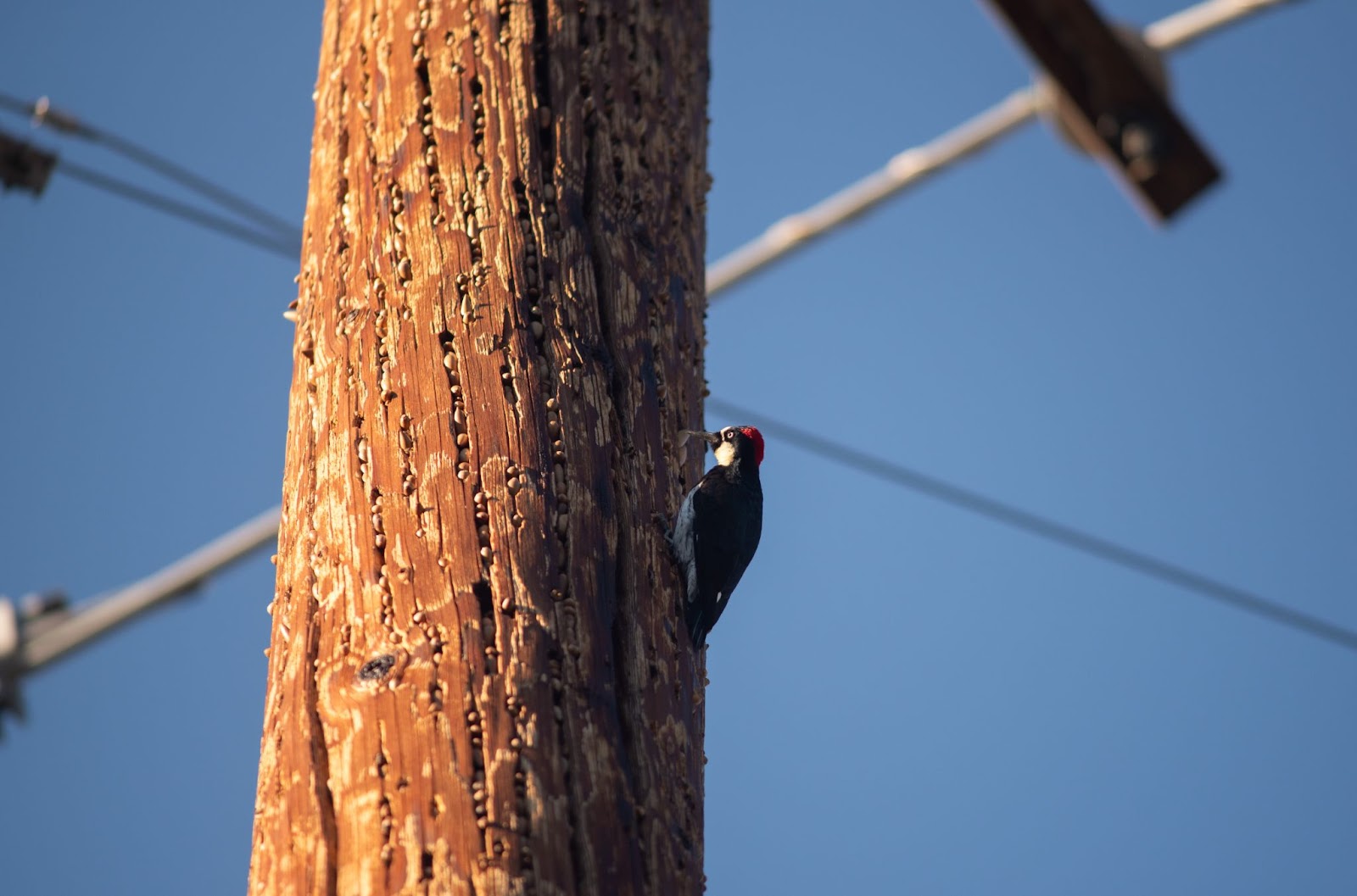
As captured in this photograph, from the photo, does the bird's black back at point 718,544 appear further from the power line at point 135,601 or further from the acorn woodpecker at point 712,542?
the power line at point 135,601

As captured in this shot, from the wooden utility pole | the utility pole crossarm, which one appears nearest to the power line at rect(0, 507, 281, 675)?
the wooden utility pole

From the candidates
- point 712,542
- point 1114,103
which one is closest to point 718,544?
point 712,542

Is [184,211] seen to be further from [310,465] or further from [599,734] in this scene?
[599,734]

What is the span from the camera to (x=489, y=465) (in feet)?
7.13

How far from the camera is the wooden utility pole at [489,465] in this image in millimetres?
1904

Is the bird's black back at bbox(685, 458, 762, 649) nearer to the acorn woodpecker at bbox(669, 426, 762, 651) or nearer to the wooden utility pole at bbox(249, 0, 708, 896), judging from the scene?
the acorn woodpecker at bbox(669, 426, 762, 651)

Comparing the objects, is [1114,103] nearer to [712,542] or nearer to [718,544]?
[712,542]

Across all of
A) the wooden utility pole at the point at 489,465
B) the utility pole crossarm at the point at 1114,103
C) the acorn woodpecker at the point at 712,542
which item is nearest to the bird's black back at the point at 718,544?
the acorn woodpecker at the point at 712,542

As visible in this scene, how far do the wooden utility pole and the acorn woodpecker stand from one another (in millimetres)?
77

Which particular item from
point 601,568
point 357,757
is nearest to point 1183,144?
point 601,568

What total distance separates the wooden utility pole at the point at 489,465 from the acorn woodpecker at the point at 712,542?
0.08 m

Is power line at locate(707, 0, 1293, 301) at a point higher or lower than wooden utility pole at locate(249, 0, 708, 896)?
higher

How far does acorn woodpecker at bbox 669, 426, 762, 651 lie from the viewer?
2488mm

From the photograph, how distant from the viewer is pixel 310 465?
2.28m
